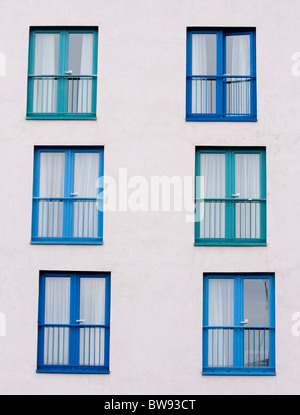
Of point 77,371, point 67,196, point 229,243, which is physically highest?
point 67,196

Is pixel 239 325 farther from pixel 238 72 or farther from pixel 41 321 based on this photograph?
pixel 238 72

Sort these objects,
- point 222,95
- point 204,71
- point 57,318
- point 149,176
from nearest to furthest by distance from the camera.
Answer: point 57,318 → point 149,176 → point 222,95 → point 204,71

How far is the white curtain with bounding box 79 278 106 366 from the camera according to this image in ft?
58.5

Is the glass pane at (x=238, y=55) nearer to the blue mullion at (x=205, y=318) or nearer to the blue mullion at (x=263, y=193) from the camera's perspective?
the blue mullion at (x=263, y=193)

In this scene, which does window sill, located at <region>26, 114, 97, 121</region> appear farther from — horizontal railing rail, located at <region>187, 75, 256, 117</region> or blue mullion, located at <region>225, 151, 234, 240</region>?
blue mullion, located at <region>225, 151, 234, 240</region>

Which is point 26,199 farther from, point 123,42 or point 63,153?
point 123,42

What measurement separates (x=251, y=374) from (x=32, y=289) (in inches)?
219

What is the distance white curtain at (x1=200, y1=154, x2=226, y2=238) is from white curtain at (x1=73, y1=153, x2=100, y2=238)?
2.62 metres

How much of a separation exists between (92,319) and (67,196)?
3054 mm

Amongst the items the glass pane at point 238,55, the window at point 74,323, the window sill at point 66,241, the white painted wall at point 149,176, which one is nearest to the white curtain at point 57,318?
the window at point 74,323

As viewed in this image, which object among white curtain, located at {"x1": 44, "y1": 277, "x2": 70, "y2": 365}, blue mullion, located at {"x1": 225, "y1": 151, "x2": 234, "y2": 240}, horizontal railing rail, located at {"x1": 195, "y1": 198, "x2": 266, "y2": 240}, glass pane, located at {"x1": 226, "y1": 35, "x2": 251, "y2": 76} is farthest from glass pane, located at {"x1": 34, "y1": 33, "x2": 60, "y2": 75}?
white curtain, located at {"x1": 44, "y1": 277, "x2": 70, "y2": 365}

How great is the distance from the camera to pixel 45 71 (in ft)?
61.8

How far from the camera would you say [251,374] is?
1753 cm

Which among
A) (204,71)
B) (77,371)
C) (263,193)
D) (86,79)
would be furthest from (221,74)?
(77,371)
